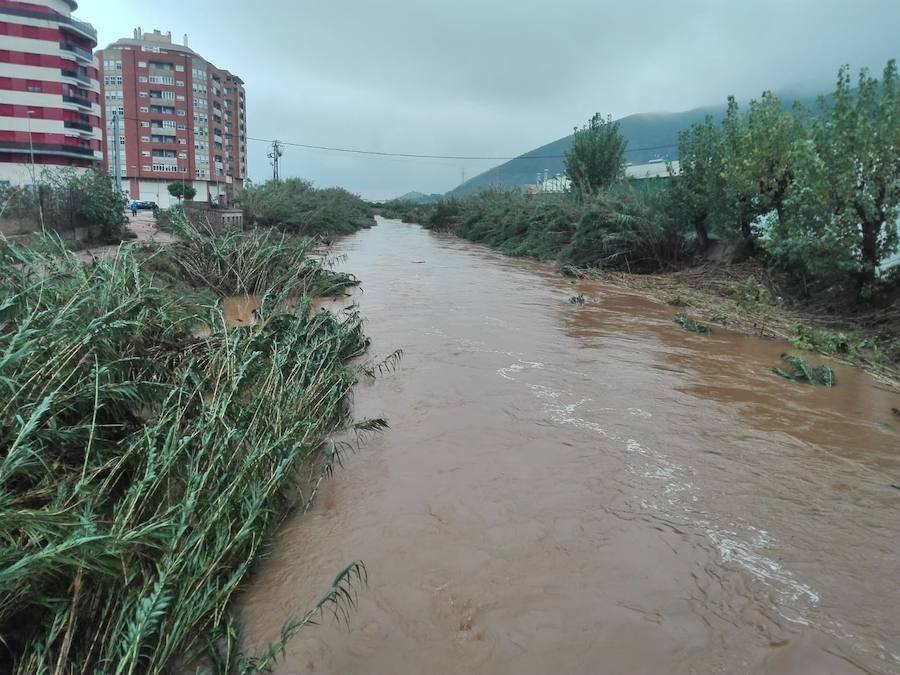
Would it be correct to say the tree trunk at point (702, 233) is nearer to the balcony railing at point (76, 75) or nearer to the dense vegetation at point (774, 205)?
the dense vegetation at point (774, 205)

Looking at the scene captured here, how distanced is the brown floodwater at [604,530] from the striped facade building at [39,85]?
5280cm

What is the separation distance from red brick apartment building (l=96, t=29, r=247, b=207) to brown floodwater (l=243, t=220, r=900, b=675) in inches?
2813

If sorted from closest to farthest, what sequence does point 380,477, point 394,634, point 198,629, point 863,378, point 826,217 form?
point 198,629, point 394,634, point 380,477, point 863,378, point 826,217

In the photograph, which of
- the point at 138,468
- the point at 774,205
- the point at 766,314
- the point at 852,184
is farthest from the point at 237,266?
the point at 774,205

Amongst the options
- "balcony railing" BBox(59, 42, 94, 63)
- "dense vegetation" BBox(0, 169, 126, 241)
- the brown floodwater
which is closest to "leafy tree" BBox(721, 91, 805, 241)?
the brown floodwater

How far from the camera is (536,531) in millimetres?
3869

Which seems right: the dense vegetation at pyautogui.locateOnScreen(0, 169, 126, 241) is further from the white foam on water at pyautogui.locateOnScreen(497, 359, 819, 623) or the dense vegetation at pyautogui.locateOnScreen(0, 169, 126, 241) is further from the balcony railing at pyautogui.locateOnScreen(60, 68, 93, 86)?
the balcony railing at pyautogui.locateOnScreen(60, 68, 93, 86)

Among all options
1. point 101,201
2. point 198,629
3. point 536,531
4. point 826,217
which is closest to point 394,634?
point 198,629

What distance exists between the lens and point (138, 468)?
3312mm

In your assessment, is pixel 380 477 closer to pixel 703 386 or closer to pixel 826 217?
pixel 703 386

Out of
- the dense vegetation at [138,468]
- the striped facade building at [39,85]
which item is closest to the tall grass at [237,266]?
the dense vegetation at [138,468]

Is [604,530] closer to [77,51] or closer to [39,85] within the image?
[39,85]

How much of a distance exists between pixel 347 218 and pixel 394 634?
3781cm

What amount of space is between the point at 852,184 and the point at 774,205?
395 cm
